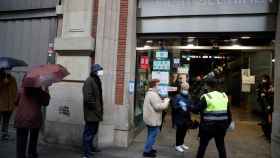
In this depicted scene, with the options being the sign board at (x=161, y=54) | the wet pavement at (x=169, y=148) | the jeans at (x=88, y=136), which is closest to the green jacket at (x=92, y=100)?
the jeans at (x=88, y=136)

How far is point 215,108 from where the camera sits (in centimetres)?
556

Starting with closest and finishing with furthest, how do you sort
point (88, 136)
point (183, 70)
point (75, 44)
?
point (88, 136)
point (75, 44)
point (183, 70)

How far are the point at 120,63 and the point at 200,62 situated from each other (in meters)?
5.28

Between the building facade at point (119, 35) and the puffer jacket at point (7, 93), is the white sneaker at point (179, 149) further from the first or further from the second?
the puffer jacket at point (7, 93)

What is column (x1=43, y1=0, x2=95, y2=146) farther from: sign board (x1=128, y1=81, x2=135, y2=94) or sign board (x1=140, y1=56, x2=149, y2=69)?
sign board (x1=140, y1=56, x2=149, y2=69)

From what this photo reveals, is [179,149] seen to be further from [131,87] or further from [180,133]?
[131,87]

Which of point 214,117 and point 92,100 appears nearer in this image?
point 214,117

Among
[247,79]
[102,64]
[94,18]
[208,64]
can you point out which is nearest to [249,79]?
[247,79]

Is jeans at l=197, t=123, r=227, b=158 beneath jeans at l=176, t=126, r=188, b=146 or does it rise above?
above

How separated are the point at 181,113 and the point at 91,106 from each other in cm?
214

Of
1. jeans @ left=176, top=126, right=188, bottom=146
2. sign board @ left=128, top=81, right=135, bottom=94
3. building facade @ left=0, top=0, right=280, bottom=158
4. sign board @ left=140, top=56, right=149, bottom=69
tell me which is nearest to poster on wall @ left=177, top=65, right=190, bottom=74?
sign board @ left=140, top=56, right=149, bottom=69

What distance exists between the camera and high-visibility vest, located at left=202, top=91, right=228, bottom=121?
554 cm

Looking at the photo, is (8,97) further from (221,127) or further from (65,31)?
(221,127)

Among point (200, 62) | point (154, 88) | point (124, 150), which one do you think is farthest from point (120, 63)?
point (200, 62)
